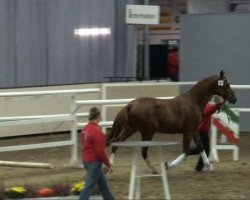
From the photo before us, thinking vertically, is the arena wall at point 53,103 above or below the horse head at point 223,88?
below

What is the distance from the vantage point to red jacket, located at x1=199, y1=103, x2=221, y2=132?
13.2 meters

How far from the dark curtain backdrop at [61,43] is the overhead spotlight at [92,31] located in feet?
0.40

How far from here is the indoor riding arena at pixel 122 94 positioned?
40.2 ft

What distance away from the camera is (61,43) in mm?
21812

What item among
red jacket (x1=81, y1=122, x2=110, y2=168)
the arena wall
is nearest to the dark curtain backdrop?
the arena wall

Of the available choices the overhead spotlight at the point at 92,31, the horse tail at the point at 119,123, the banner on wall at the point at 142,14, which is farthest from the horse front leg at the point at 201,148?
the overhead spotlight at the point at 92,31

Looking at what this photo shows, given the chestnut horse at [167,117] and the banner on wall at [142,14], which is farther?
the banner on wall at [142,14]

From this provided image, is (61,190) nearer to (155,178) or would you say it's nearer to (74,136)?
(155,178)

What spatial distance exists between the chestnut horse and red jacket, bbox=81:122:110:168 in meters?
3.10

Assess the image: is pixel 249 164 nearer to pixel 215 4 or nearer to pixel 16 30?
pixel 16 30

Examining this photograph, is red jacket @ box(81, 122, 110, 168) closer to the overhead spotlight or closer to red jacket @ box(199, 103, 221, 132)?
red jacket @ box(199, 103, 221, 132)

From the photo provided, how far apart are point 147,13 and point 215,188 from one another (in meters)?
10.9

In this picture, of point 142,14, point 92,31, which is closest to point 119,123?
point 142,14

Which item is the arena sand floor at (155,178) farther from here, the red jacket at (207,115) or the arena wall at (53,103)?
the arena wall at (53,103)
